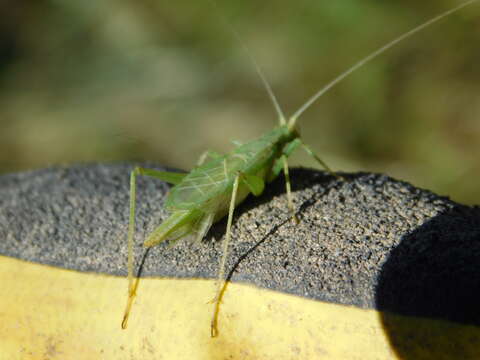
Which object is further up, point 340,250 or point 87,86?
point 340,250

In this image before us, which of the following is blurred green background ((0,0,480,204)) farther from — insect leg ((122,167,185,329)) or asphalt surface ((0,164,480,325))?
insect leg ((122,167,185,329))

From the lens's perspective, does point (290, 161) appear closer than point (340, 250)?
No

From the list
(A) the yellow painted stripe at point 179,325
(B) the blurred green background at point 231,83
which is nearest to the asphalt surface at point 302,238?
(A) the yellow painted stripe at point 179,325

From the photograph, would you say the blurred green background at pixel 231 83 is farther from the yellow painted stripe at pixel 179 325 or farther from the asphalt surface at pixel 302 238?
the yellow painted stripe at pixel 179 325

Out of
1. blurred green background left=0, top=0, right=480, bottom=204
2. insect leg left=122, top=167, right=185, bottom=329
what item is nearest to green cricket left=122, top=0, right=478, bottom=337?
insect leg left=122, top=167, right=185, bottom=329

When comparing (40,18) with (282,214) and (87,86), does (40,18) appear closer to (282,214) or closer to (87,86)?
(87,86)

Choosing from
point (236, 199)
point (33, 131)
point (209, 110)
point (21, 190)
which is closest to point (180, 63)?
point (209, 110)

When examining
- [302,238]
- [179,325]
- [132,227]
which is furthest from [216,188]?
[179,325]

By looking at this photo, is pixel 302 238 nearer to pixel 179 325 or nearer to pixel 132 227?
pixel 179 325
